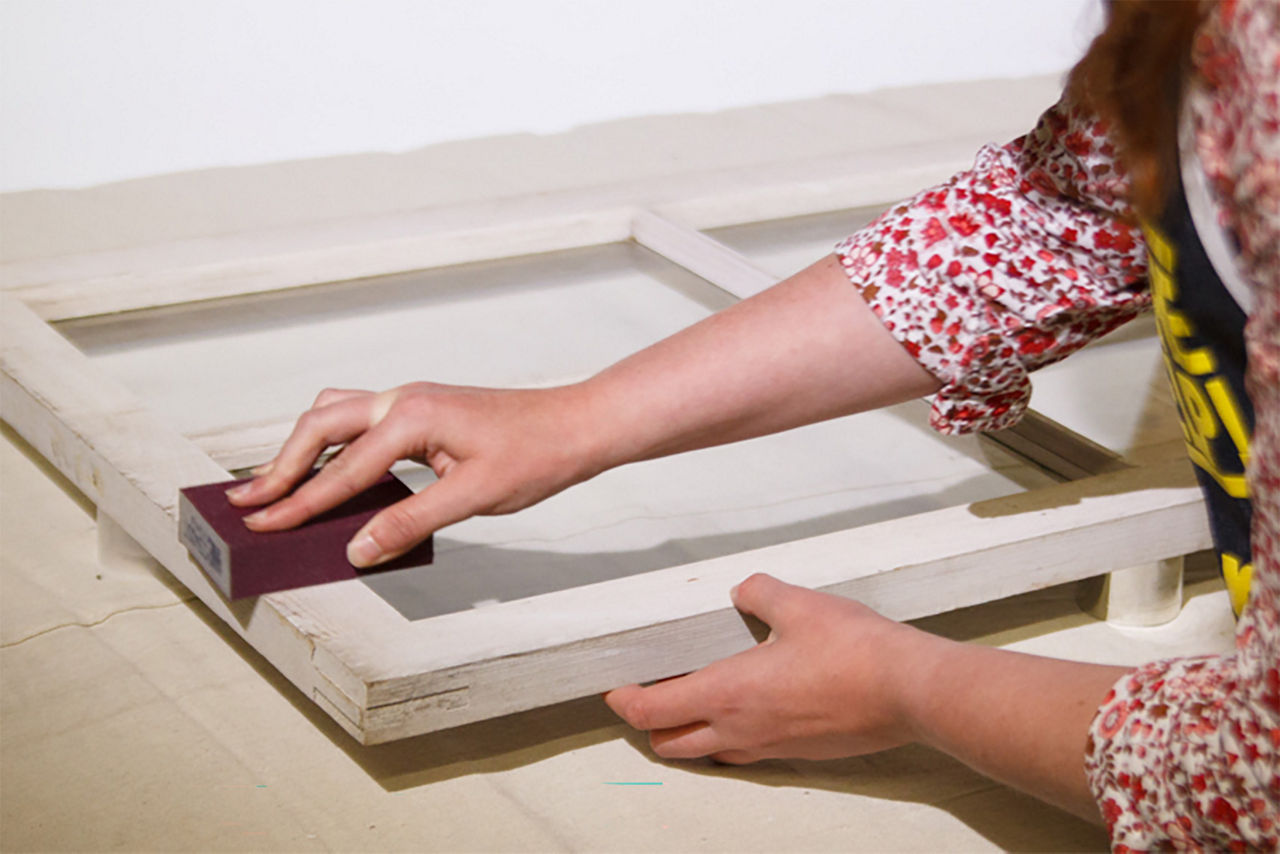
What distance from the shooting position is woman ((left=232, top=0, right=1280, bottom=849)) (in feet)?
2.06

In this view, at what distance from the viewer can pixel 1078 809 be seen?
0.67 m

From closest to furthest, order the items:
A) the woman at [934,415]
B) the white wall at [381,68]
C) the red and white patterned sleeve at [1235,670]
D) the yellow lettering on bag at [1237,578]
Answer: the red and white patterned sleeve at [1235,670], the woman at [934,415], the yellow lettering on bag at [1237,578], the white wall at [381,68]

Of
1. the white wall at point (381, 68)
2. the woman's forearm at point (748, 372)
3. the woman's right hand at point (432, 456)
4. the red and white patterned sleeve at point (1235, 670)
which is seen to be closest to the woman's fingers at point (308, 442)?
the woman's right hand at point (432, 456)

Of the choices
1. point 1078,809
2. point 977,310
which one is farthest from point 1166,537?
point 1078,809

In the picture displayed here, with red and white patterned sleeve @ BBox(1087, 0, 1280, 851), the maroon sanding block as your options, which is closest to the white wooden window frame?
the maroon sanding block

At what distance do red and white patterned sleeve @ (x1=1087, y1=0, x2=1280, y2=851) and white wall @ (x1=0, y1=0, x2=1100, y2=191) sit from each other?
1.63m

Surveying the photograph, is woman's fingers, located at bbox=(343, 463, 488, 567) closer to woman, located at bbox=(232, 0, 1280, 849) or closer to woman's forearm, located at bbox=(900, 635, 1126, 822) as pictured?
woman, located at bbox=(232, 0, 1280, 849)

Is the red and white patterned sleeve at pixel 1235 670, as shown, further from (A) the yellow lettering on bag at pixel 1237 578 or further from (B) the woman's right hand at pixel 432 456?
(B) the woman's right hand at pixel 432 456

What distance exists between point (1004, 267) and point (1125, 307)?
0.23 ft

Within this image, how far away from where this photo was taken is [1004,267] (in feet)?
2.71

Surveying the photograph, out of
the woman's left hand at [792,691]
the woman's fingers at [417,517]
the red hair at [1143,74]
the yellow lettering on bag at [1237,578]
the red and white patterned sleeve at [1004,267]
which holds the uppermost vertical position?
the red hair at [1143,74]

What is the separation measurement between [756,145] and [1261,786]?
1.60 m

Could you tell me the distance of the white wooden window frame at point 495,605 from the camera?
795 mm

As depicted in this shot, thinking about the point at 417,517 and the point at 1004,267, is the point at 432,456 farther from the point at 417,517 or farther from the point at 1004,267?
the point at 1004,267
